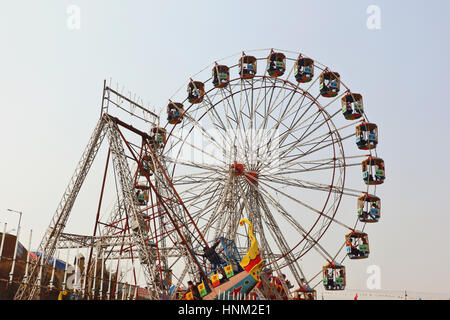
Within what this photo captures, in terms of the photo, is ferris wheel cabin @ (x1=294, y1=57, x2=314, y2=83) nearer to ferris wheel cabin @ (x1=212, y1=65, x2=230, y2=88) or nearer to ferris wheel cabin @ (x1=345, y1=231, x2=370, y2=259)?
ferris wheel cabin @ (x1=212, y1=65, x2=230, y2=88)

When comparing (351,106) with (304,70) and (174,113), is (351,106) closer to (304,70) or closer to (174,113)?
(304,70)

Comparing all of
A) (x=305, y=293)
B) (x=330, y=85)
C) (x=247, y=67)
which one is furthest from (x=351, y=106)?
(x=305, y=293)

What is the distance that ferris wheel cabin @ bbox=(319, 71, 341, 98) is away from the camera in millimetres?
32000

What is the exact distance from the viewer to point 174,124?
35062mm

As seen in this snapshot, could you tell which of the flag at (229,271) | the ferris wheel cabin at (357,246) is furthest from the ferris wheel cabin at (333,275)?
the flag at (229,271)

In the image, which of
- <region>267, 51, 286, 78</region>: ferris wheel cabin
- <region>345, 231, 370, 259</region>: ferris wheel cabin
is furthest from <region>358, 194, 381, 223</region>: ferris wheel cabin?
<region>267, 51, 286, 78</region>: ferris wheel cabin

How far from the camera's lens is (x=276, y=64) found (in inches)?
1302

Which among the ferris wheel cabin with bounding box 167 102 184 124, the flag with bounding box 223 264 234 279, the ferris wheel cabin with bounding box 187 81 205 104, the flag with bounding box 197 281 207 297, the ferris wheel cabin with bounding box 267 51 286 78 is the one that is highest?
the ferris wheel cabin with bounding box 267 51 286 78

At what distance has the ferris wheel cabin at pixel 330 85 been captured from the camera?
32.0 meters

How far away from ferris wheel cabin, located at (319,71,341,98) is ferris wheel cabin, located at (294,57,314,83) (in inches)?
38.4

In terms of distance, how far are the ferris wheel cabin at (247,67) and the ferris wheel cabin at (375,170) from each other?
31.3 ft

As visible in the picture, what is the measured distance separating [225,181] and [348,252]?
28.9 ft
